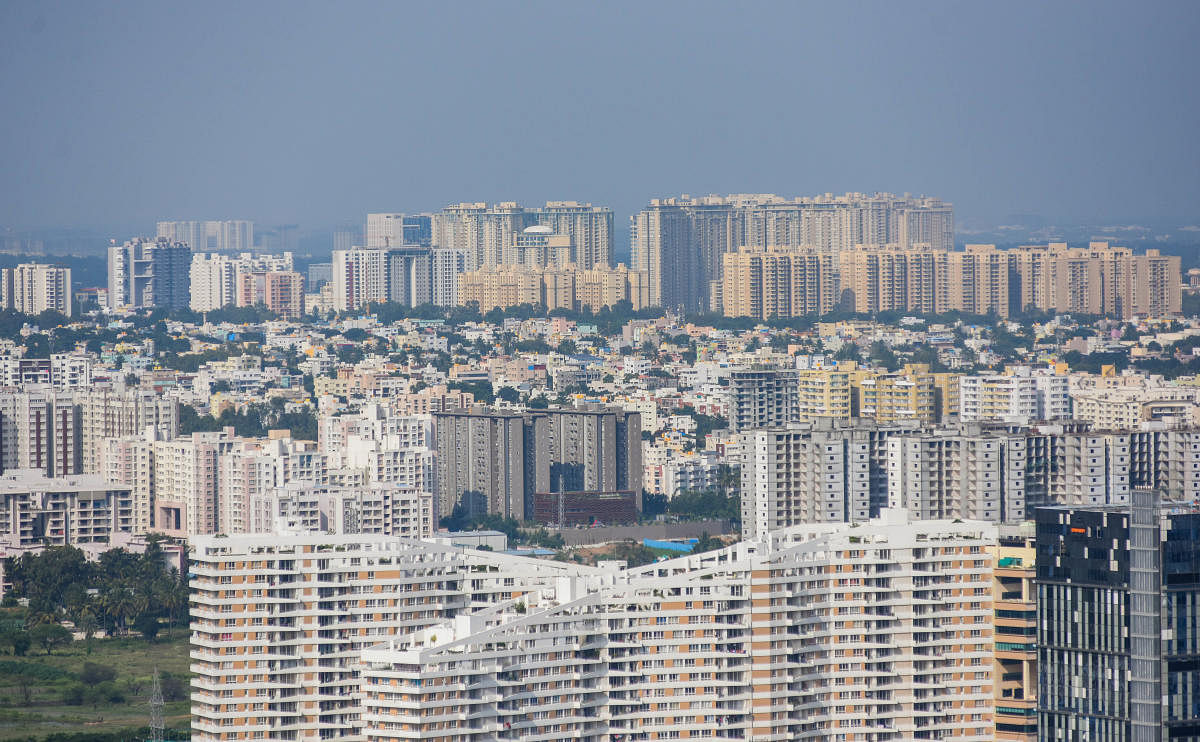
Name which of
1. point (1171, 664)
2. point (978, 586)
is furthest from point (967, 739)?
point (1171, 664)

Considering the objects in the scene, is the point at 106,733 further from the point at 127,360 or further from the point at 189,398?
the point at 127,360

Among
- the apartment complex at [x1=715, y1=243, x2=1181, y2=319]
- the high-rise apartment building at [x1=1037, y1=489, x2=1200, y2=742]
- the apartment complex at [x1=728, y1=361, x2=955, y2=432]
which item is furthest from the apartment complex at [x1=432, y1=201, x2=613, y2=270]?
the high-rise apartment building at [x1=1037, y1=489, x2=1200, y2=742]

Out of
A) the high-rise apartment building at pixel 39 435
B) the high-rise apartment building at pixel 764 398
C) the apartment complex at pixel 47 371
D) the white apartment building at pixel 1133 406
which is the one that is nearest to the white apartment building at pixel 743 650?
the white apartment building at pixel 1133 406

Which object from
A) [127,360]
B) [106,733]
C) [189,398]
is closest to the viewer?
[106,733]

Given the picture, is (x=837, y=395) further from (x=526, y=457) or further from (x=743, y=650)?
(x=743, y=650)

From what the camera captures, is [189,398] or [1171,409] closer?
[1171,409]

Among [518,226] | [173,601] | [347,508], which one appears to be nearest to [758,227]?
[518,226]
